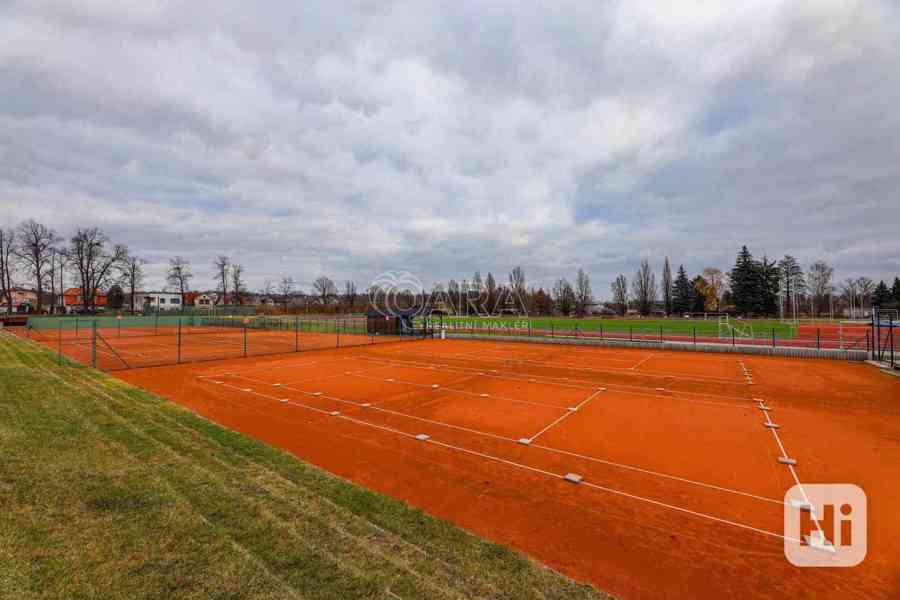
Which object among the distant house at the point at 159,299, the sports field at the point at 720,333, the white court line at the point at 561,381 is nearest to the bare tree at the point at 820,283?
the sports field at the point at 720,333

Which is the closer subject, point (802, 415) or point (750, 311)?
point (802, 415)

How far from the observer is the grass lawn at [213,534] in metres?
3.54

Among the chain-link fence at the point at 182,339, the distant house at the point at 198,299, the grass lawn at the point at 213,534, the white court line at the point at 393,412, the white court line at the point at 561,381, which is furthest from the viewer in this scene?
the distant house at the point at 198,299

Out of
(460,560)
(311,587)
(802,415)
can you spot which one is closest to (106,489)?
(311,587)

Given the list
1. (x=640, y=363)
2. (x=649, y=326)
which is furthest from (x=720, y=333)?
(x=640, y=363)

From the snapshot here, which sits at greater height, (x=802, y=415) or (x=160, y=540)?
(x=160, y=540)

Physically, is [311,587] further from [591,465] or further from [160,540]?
[591,465]

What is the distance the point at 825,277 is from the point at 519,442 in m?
109

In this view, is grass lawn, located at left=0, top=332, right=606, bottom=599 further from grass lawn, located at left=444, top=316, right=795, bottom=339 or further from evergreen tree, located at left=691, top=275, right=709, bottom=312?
evergreen tree, located at left=691, top=275, right=709, bottom=312

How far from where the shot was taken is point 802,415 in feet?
35.1

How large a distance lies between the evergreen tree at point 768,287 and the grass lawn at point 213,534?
280 feet

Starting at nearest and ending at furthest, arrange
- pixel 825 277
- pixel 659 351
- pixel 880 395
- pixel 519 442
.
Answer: pixel 519 442
pixel 880 395
pixel 659 351
pixel 825 277

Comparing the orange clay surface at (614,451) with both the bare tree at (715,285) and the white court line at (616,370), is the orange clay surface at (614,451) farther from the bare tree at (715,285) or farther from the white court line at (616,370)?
the bare tree at (715,285)

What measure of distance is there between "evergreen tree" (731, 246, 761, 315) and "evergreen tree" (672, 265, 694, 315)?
9.31m
